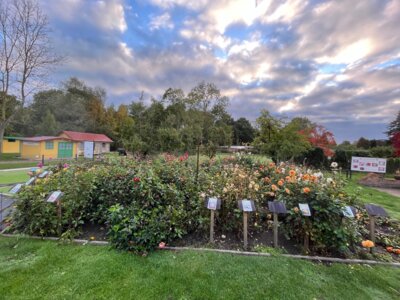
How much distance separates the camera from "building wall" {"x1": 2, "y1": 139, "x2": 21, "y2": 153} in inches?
942

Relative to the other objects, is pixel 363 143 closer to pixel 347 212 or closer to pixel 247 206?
pixel 347 212

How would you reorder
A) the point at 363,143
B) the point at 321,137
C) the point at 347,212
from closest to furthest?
1. the point at 347,212
2. the point at 321,137
3. the point at 363,143

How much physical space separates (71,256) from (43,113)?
36.3m

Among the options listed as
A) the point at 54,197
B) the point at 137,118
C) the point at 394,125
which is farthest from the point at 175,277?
the point at 394,125

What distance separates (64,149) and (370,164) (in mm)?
26744

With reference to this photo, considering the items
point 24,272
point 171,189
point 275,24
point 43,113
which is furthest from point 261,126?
point 43,113

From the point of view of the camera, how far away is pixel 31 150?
71.1 ft

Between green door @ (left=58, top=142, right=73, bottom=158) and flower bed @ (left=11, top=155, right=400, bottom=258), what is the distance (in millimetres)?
22253

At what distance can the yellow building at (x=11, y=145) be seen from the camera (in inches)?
938

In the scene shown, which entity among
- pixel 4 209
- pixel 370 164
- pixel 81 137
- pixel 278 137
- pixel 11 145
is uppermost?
pixel 278 137

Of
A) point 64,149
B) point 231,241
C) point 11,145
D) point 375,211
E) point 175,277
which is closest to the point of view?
point 175,277

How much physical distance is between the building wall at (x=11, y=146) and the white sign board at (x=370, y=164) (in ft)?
107

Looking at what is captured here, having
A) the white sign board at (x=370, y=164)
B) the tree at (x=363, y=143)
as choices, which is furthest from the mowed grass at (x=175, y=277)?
the tree at (x=363, y=143)

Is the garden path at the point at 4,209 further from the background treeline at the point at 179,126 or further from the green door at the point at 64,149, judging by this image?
the green door at the point at 64,149
